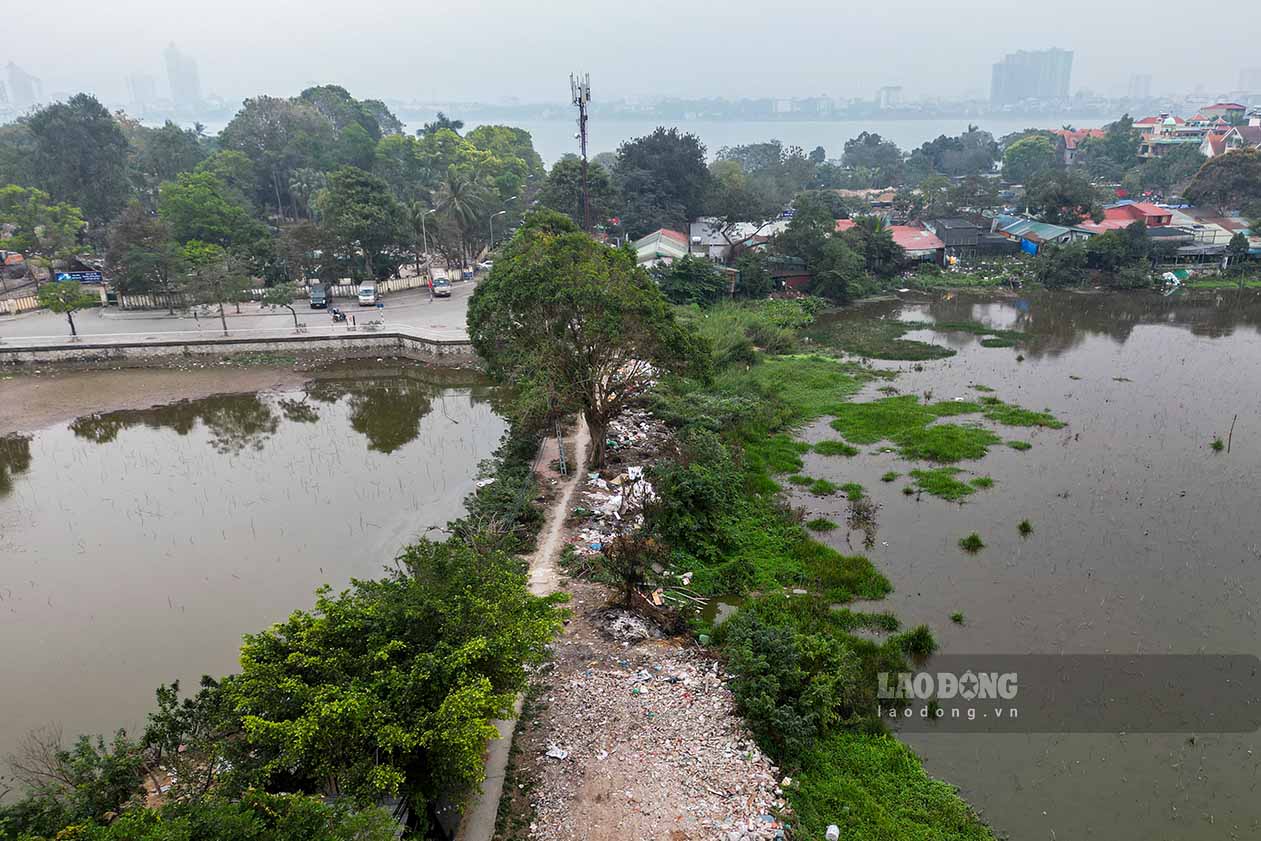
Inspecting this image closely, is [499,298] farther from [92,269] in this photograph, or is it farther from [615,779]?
[92,269]

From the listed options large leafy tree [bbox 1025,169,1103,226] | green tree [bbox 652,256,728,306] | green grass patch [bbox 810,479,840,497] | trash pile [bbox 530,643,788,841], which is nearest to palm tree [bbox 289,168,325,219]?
green tree [bbox 652,256,728,306]

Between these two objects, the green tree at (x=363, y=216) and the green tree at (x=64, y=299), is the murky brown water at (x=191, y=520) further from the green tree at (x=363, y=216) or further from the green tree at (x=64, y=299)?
the green tree at (x=363, y=216)

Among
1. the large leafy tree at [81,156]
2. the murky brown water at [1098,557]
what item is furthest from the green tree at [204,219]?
the murky brown water at [1098,557]

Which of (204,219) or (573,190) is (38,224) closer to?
(204,219)

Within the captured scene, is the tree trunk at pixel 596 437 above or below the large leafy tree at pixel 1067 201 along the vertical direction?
below

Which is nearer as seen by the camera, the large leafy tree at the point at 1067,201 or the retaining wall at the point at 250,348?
the retaining wall at the point at 250,348

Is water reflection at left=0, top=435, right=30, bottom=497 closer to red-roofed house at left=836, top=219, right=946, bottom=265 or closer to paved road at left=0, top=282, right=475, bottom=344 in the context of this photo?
paved road at left=0, top=282, right=475, bottom=344

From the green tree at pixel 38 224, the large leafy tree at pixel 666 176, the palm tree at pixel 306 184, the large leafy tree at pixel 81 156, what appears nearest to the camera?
the green tree at pixel 38 224
